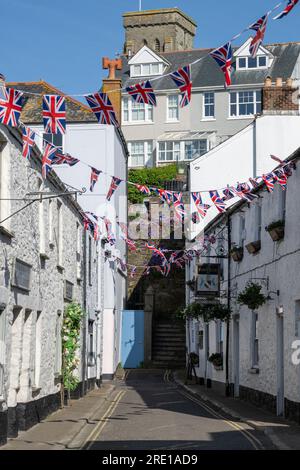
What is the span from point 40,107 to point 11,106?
24346 millimetres

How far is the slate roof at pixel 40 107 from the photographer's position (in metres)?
36.3

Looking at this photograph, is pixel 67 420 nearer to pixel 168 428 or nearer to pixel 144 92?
pixel 168 428

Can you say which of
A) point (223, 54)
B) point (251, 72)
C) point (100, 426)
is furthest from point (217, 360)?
point (251, 72)

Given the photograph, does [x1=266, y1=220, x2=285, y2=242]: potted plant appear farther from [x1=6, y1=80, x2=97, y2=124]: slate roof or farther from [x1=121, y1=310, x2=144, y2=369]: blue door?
[x1=121, y1=310, x2=144, y2=369]: blue door

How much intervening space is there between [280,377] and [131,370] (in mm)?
22832

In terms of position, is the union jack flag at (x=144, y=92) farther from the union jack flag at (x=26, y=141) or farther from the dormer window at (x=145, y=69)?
the dormer window at (x=145, y=69)

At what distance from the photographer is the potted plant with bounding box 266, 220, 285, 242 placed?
63.6 feet

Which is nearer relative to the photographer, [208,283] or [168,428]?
[168,428]

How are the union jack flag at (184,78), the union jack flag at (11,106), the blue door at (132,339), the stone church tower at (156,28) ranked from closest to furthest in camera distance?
the union jack flag at (184,78), the union jack flag at (11,106), the blue door at (132,339), the stone church tower at (156,28)

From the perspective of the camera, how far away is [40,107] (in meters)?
36.7

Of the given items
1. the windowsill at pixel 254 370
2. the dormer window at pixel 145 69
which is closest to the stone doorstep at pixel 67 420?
the windowsill at pixel 254 370

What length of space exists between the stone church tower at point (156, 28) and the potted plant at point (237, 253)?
6670cm

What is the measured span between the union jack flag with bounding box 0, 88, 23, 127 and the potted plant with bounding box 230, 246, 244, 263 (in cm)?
1377
